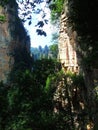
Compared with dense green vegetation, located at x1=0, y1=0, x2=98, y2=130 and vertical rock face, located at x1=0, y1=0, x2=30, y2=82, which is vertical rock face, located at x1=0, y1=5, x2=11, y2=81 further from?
dense green vegetation, located at x1=0, y1=0, x2=98, y2=130

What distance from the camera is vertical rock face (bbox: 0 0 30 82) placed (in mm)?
32375

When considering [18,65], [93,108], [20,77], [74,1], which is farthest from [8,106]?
[18,65]

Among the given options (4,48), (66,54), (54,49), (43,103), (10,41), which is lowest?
(43,103)

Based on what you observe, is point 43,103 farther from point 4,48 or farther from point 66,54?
point 4,48

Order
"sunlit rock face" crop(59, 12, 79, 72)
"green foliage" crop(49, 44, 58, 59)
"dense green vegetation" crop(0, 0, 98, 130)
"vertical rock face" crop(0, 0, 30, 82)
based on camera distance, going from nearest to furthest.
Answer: "dense green vegetation" crop(0, 0, 98, 130) → "sunlit rock face" crop(59, 12, 79, 72) → "vertical rock face" crop(0, 0, 30, 82) → "green foliage" crop(49, 44, 58, 59)

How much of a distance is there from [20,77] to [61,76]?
1541 millimetres

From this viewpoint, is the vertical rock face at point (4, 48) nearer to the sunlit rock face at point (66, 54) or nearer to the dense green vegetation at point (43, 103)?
the sunlit rock face at point (66, 54)

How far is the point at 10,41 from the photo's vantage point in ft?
112

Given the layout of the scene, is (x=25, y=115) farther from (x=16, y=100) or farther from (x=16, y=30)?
(x=16, y=30)

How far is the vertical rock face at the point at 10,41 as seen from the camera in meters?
32.4

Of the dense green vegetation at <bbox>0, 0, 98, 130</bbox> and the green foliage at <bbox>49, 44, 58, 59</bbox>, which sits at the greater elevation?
the green foliage at <bbox>49, 44, 58, 59</bbox>

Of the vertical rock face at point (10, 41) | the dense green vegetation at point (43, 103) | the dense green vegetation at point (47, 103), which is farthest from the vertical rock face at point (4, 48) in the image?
the dense green vegetation at point (43, 103)

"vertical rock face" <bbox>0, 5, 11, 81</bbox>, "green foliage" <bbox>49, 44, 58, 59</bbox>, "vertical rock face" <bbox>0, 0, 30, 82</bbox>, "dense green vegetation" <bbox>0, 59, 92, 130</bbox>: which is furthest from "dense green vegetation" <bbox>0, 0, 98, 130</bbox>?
"green foliage" <bbox>49, 44, 58, 59</bbox>

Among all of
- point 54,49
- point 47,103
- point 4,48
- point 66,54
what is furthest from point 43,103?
point 54,49
